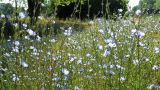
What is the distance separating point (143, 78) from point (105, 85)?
23.0 inches

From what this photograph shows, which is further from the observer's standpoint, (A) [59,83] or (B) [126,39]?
(B) [126,39]

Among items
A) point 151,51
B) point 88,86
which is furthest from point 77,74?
point 151,51

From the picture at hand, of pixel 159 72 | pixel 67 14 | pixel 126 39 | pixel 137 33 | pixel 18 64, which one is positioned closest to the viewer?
pixel 137 33

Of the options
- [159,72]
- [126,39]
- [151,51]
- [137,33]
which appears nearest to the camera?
[137,33]

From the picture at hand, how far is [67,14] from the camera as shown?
32.8 meters

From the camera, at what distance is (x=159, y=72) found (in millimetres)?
4238

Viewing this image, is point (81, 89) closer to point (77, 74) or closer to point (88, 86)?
point (88, 86)

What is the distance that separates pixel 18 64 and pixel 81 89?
605 millimetres

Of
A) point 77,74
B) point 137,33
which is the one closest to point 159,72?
point 77,74

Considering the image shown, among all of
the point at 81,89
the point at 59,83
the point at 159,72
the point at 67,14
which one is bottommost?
the point at 67,14

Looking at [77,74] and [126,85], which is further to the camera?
[77,74]

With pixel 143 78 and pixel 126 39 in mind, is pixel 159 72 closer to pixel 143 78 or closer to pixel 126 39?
pixel 143 78

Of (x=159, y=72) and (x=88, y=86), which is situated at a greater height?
(x=88, y=86)

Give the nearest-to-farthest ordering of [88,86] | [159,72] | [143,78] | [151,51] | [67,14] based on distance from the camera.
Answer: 1. [88,86]
2. [143,78]
3. [159,72]
4. [151,51]
5. [67,14]
